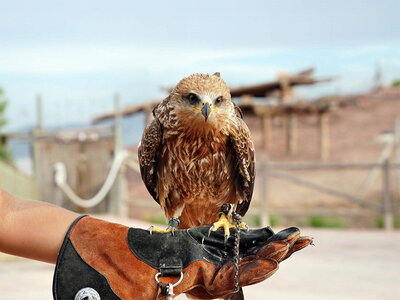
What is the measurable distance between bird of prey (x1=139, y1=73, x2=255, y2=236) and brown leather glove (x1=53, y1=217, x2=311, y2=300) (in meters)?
0.49

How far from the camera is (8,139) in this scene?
47.0ft

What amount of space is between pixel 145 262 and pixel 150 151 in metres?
0.82

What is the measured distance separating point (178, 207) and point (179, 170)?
0.67ft

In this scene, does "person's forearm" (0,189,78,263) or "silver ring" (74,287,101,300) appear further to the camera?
"person's forearm" (0,189,78,263)

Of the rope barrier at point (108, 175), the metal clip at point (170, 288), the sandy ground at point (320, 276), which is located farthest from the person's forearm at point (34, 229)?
the rope barrier at point (108, 175)

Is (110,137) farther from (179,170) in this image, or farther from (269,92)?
(269,92)

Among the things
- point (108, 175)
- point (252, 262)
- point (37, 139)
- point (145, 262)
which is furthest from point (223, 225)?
point (37, 139)

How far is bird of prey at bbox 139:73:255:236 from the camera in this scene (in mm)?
2707

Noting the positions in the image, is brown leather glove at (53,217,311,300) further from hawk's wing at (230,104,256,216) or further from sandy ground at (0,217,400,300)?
sandy ground at (0,217,400,300)

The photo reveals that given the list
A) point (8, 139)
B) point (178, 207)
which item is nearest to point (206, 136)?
point (178, 207)

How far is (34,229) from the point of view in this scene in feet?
7.60

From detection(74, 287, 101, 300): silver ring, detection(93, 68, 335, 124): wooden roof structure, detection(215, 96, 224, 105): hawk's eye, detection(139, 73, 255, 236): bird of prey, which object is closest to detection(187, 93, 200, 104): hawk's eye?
detection(139, 73, 255, 236): bird of prey

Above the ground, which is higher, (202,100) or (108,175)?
(202,100)

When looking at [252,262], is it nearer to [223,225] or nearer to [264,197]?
[223,225]
